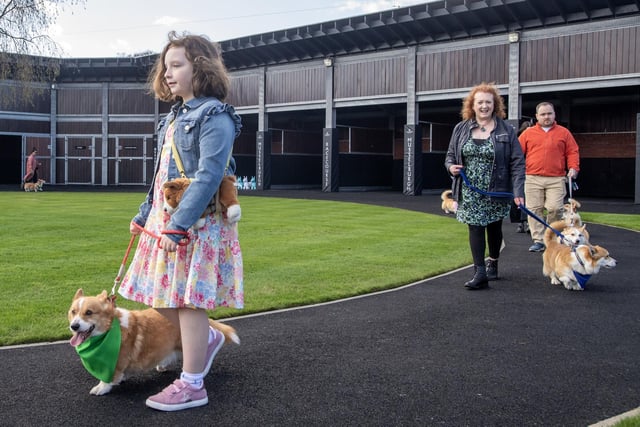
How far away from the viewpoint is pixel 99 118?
43.3 m

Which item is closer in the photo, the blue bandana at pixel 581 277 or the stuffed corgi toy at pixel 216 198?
the stuffed corgi toy at pixel 216 198

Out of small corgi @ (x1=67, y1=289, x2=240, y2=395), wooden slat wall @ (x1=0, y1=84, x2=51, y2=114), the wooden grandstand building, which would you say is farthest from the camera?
wooden slat wall @ (x1=0, y1=84, x2=51, y2=114)

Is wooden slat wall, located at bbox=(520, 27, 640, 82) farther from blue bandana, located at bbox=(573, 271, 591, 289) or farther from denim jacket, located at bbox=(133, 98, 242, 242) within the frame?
denim jacket, located at bbox=(133, 98, 242, 242)

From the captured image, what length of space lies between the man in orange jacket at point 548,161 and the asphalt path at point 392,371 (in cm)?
361

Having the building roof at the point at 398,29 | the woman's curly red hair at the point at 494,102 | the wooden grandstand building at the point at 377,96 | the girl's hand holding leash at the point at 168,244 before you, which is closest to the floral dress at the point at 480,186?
the woman's curly red hair at the point at 494,102

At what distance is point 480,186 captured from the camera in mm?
7480

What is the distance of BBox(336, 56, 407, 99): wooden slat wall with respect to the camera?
31875 millimetres

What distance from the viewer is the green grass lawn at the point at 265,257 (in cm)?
650

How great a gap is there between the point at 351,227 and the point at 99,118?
1289 inches

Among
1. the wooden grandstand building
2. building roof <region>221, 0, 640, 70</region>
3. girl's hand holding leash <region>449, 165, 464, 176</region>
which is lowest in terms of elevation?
girl's hand holding leash <region>449, 165, 464, 176</region>

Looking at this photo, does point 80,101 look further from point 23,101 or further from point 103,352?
point 103,352

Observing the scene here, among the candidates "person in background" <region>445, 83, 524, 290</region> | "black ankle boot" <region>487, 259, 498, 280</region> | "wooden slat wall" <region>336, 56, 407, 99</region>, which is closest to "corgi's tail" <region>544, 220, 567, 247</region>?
"black ankle boot" <region>487, 259, 498, 280</region>

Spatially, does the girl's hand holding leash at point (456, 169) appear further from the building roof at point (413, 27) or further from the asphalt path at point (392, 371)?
the building roof at point (413, 27)

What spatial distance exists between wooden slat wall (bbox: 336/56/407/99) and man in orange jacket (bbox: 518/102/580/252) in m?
21.7
